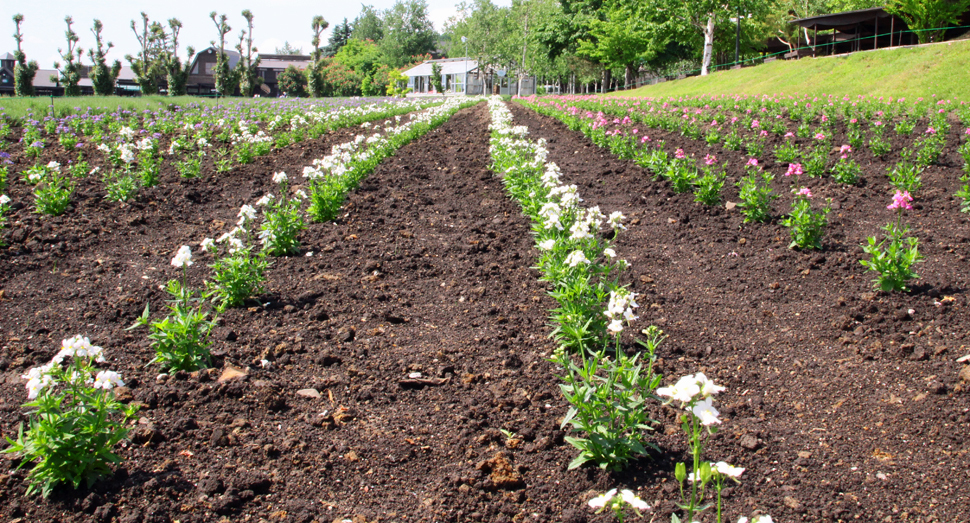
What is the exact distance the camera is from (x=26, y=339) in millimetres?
3916

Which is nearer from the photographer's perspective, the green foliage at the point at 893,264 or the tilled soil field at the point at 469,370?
the tilled soil field at the point at 469,370

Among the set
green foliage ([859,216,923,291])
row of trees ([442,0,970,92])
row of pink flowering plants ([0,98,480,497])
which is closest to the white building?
row of trees ([442,0,970,92])

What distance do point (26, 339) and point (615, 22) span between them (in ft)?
161

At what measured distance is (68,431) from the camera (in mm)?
2357

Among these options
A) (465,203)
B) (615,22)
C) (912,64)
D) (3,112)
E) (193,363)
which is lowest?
(193,363)

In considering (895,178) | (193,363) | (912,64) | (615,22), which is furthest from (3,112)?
(615,22)

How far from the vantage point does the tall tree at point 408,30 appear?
102 metres

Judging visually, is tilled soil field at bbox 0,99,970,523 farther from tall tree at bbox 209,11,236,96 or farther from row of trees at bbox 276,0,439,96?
row of trees at bbox 276,0,439,96

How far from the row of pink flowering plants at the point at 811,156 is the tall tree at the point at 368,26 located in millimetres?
108064

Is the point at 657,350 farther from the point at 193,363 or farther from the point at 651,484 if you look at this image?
the point at 193,363

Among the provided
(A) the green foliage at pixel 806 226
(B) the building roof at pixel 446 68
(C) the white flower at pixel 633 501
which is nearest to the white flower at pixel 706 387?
(C) the white flower at pixel 633 501

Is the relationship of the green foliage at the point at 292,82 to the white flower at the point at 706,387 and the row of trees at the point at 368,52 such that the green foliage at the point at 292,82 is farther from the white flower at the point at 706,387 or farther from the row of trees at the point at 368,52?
the white flower at the point at 706,387

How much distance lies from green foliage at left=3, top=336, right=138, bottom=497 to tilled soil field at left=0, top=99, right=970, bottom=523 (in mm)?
101

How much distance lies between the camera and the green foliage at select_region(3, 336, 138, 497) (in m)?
2.30
